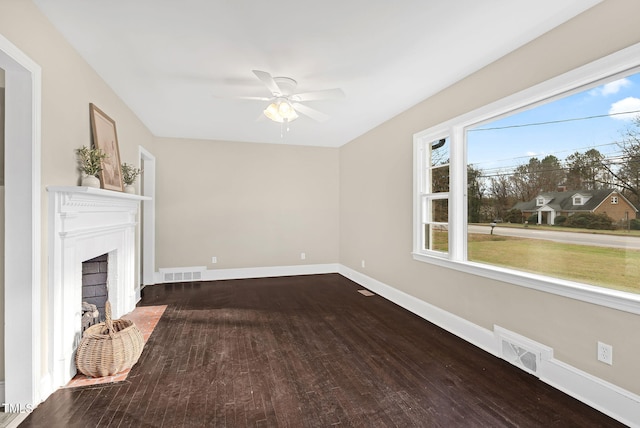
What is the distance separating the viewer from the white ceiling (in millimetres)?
2121

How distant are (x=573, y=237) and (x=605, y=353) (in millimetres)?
828

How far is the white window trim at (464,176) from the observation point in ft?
6.62

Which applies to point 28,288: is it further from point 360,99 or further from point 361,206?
point 361,206

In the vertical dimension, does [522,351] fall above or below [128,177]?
below

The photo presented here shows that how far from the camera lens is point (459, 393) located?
2287 mm

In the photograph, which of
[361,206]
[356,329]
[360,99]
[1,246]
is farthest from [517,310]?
[1,246]

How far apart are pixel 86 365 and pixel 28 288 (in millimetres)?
833

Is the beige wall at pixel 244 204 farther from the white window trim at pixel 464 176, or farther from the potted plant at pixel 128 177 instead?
the white window trim at pixel 464 176

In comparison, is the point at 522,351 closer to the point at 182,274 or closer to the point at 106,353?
the point at 106,353

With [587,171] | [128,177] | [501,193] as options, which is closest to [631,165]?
[587,171]

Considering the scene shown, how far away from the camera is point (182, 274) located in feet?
18.6

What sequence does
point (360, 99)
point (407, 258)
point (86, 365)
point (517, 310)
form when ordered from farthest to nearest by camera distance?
point (407, 258), point (360, 99), point (517, 310), point (86, 365)

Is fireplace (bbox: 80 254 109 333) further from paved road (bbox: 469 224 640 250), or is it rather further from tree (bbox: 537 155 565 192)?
tree (bbox: 537 155 565 192)

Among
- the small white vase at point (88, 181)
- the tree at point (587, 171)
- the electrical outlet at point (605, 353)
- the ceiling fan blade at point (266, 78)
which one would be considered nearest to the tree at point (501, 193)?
the tree at point (587, 171)
